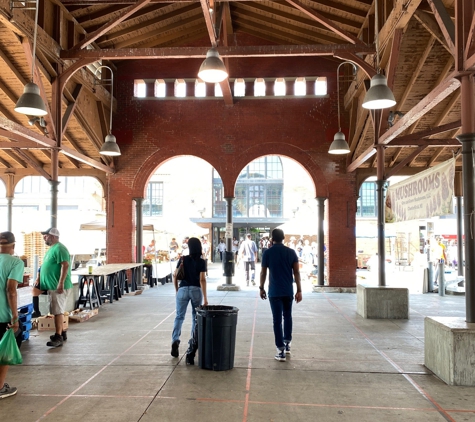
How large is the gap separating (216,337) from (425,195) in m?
5.89

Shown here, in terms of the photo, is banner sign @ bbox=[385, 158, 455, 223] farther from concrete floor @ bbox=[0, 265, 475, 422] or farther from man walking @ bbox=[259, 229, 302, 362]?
man walking @ bbox=[259, 229, 302, 362]

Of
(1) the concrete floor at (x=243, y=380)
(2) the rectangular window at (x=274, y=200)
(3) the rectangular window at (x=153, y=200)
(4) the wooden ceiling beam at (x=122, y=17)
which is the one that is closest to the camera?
(1) the concrete floor at (x=243, y=380)

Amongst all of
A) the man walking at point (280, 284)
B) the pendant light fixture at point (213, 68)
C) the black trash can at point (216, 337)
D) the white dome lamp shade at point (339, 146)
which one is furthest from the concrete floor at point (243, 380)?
the white dome lamp shade at point (339, 146)

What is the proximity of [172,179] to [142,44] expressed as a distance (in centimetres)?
1845

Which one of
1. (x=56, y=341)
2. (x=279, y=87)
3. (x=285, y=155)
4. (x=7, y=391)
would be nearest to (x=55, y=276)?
(x=56, y=341)

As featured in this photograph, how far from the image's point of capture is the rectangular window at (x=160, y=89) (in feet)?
53.0

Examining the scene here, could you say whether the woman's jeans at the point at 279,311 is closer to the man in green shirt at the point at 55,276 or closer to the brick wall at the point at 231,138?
the man in green shirt at the point at 55,276

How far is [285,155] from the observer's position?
51.5 feet

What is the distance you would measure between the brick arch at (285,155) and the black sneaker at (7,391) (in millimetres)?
11122

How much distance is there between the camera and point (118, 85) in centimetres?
1619

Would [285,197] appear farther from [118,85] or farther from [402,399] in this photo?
[402,399]

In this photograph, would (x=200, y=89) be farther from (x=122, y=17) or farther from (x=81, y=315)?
(x=81, y=315)

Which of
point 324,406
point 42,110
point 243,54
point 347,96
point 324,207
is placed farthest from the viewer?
point 324,207

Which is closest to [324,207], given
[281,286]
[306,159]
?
[306,159]
